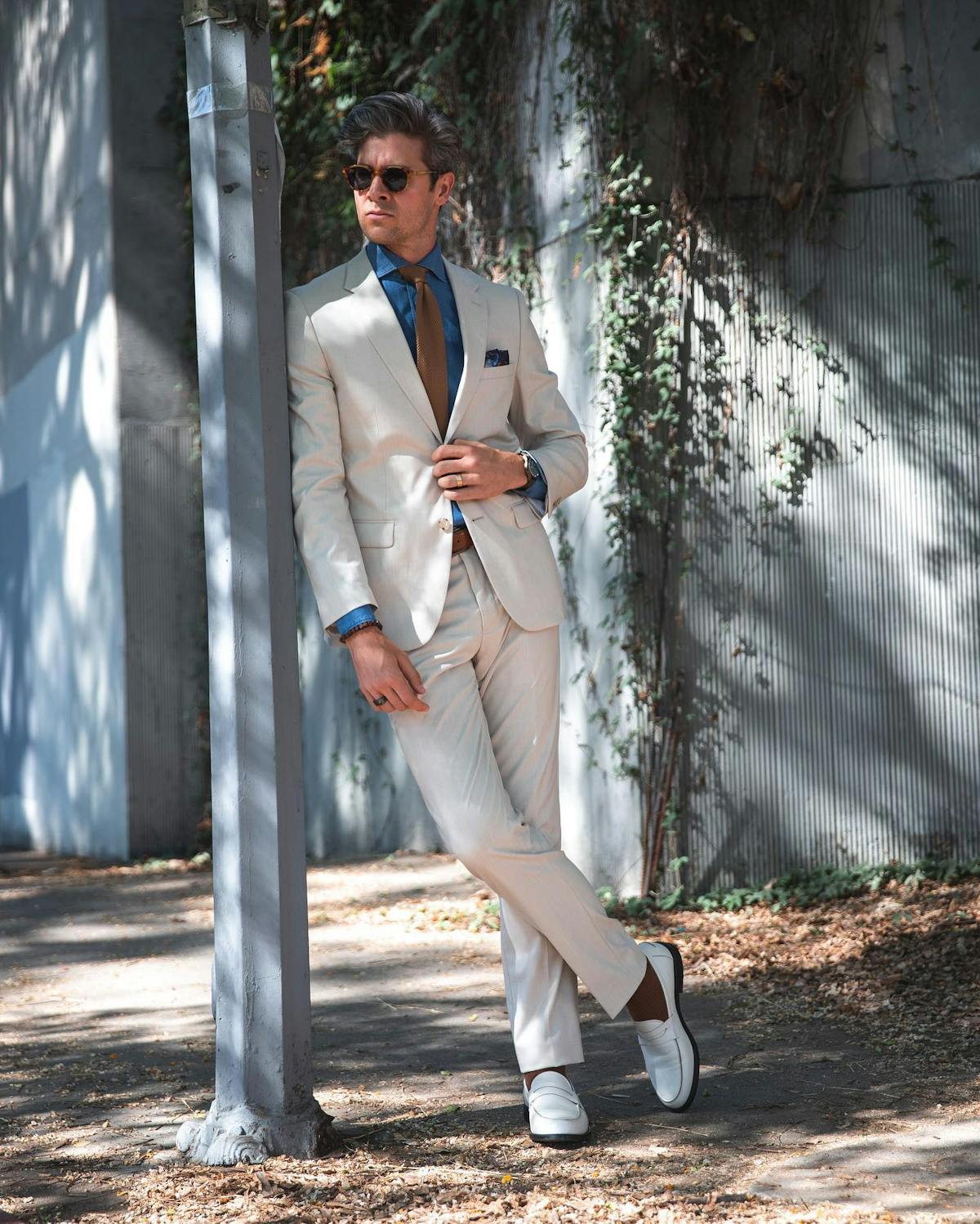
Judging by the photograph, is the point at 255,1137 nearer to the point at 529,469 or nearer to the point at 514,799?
the point at 514,799

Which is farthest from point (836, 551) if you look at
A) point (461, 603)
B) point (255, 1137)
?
point (255, 1137)

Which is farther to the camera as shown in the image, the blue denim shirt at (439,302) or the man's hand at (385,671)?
the blue denim shirt at (439,302)

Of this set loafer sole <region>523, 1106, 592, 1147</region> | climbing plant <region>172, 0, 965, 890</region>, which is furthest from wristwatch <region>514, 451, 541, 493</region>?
climbing plant <region>172, 0, 965, 890</region>

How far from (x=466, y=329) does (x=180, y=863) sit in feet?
17.6

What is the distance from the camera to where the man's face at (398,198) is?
3.11 meters

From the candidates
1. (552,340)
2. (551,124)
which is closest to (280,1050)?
(552,340)

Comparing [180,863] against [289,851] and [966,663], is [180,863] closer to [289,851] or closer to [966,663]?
[966,663]

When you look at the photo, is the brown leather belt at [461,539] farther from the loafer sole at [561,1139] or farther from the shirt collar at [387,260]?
the loafer sole at [561,1139]

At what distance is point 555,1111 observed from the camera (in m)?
3.07

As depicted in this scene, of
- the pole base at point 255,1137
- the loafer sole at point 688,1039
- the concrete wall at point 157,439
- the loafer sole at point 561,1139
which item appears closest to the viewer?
the pole base at point 255,1137

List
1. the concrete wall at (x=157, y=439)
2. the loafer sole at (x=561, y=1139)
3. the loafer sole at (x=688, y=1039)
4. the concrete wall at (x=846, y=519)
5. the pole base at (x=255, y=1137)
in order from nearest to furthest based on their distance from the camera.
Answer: the pole base at (x=255, y=1137) → the loafer sole at (x=561, y=1139) → the loafer sole at (x=688, y=1039) → the concrete wall at (x=846, y=519) → the concrete wall at (x=157, y=439)

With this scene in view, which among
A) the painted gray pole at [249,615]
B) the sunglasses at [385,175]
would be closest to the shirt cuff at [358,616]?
the painted gray pole at [249,615]

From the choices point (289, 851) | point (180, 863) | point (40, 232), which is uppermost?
point (40, 232)

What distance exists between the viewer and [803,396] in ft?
18.5
